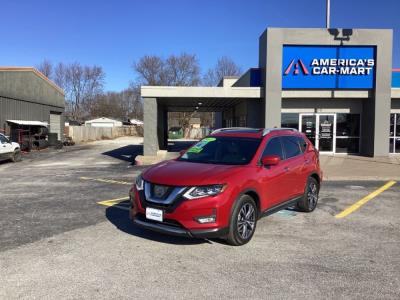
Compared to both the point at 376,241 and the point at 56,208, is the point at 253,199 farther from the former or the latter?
the point at 56,208

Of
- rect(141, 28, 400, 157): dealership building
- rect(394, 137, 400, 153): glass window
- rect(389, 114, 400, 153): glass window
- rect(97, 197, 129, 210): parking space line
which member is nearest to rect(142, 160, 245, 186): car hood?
rect(97, 197, 129, 210): parking space line

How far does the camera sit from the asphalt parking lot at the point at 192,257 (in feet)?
14.2

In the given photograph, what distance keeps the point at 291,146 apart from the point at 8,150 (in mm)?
16014

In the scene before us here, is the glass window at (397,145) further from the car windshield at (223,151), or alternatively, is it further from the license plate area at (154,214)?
the license plate area at (154,214)

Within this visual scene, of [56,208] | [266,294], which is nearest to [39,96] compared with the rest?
[56,208]

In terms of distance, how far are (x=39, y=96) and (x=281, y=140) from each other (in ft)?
102

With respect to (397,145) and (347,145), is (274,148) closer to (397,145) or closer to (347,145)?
(347,145)

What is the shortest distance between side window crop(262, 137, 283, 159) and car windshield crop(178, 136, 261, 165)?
0.18 metres

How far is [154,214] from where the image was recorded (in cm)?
557

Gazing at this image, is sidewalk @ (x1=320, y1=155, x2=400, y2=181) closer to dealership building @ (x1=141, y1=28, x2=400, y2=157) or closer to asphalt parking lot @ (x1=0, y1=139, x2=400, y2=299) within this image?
dealership building @ (x1=141, y1=28, x2=400, y2=157)

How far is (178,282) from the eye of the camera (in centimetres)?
451

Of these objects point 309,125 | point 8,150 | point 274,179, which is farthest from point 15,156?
point 274,179

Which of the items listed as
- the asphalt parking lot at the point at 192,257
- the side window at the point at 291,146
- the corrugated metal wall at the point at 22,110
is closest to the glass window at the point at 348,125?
the asphalt parking lot at the point at 192,257

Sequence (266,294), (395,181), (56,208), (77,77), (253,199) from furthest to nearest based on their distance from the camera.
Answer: (77,77), (395,181), (56,208), (253,199), (266,294)
